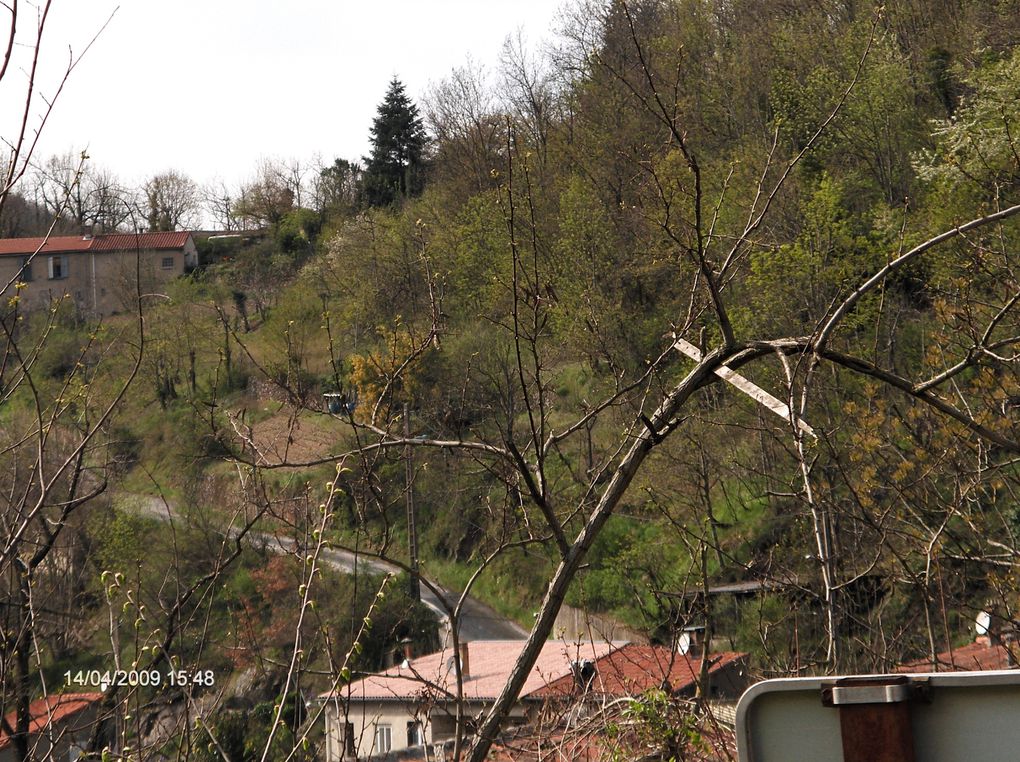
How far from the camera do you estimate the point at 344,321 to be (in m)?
38.9

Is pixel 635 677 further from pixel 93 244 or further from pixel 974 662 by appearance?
pixel 93 244

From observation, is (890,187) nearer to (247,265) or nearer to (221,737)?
(221,737)

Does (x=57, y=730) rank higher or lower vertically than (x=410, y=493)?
lower

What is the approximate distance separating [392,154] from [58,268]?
20.2 metres

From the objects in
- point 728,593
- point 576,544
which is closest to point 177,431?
point 728,593

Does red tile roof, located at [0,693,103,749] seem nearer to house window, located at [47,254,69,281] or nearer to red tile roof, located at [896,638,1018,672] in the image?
red tile roof, located at [896,638,1018,672]

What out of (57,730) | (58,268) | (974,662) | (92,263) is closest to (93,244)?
(92,263)

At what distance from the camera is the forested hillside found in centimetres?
607

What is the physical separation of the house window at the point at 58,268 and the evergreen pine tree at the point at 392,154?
17.7 m

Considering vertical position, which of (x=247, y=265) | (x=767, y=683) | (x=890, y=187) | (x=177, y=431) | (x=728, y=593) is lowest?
(x=728, y=593)

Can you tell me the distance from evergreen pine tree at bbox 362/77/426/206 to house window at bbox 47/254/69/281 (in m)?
17.7

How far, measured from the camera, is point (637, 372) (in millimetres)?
25891

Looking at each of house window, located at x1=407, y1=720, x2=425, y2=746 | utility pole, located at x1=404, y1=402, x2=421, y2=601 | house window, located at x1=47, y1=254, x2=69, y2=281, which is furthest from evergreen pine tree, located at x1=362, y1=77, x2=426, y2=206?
utility pole, located at x1=404, y1=402, x2=421, y2=601

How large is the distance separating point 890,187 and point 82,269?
149 feet
